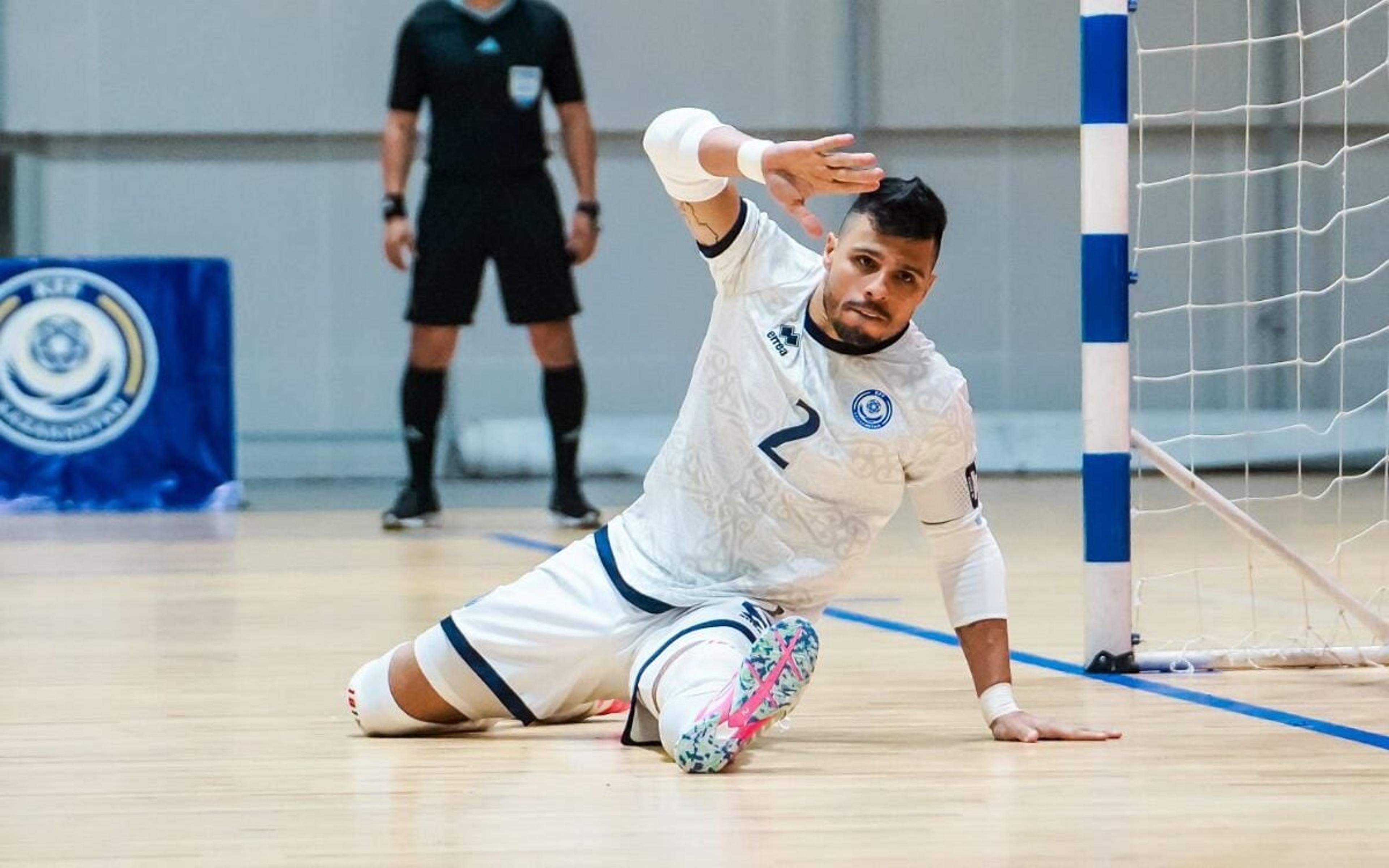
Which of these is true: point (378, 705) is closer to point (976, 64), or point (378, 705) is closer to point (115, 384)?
point (115, 384)

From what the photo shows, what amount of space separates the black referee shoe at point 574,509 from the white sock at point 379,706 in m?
4.29

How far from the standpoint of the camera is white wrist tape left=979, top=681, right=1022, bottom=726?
326 centimetres

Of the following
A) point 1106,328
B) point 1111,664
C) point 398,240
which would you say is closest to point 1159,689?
point 1111,664

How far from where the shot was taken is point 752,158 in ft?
9.90

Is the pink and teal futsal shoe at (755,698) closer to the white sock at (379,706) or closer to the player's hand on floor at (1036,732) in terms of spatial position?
the player's hand on floor at (1036,732)

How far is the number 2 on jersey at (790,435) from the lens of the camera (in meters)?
3.26

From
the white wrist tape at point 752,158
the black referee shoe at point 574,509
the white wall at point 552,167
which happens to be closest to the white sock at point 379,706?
the white wrist tape at point 752,158

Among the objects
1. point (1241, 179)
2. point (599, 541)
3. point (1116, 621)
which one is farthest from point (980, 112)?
point (599, 541)

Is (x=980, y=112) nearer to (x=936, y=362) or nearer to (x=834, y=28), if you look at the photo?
(x=834, y=28)

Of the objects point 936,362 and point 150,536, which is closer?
point 936,362

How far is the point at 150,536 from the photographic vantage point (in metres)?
7.51

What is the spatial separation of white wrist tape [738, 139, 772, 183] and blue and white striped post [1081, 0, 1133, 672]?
118cm

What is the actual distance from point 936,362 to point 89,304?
6.15 m

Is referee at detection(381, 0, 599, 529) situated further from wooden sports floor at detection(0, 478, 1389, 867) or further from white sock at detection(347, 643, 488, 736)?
white sock at detection(347, 643, 488, 736)
